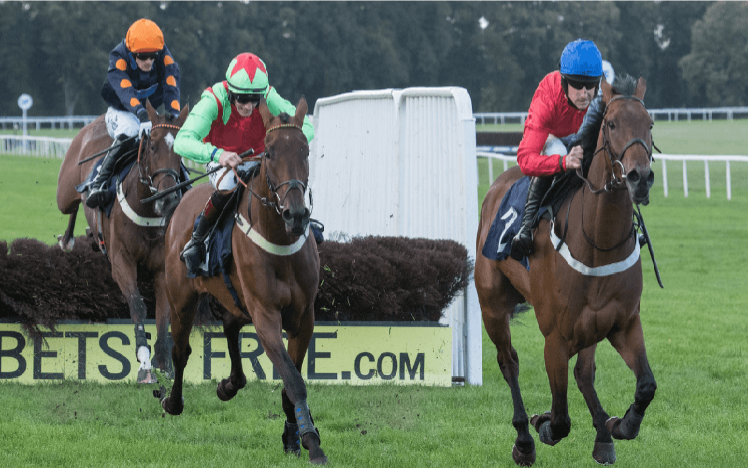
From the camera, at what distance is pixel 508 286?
17.8ft

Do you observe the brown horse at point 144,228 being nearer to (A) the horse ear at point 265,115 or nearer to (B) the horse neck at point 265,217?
(B) the horse neck at point 265,217

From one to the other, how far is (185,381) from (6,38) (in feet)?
144

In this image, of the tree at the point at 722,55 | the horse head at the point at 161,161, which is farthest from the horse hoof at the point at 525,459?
the tree at the point at 722,55

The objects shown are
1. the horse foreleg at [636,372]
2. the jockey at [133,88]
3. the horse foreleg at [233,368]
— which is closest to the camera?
the horse foreleg at [636,372]

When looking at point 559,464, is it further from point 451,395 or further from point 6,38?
point 6,38

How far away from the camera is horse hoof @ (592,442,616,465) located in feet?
15.6

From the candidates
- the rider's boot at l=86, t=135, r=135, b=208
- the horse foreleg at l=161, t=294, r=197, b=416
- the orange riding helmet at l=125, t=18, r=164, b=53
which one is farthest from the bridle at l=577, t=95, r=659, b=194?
the orange riding helmet at l=125, t=18, r=164, b=53

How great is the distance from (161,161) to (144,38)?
1296mm

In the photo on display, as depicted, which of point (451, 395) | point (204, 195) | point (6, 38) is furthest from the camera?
point (6, 38)

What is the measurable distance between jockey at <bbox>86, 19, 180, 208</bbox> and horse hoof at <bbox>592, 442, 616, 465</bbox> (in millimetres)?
3868

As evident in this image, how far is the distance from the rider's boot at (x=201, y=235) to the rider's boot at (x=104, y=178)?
181 centimetres

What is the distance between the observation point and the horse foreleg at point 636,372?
14.3 ft

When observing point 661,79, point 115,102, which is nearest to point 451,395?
point 115,102

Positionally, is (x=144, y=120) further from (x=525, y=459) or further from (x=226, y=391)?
(x=525, y=459)
